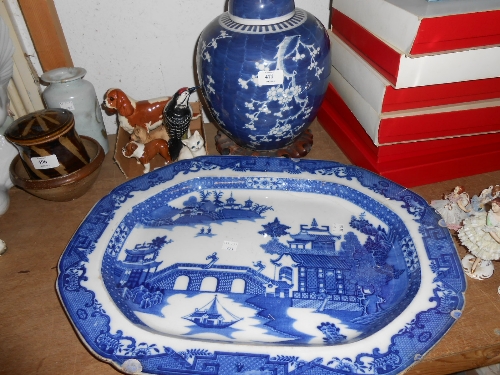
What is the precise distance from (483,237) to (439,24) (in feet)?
1.06

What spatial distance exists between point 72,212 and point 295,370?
1.80 ft

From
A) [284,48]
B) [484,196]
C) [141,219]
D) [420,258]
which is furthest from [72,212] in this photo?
[484,196]

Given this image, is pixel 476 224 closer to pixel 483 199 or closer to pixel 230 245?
pixel 483 199

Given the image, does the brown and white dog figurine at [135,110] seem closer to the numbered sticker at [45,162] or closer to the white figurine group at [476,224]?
the numbered sticker at [45,162]

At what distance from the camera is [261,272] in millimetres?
661

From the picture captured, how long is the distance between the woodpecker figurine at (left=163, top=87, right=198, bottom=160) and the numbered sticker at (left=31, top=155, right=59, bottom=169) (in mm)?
219

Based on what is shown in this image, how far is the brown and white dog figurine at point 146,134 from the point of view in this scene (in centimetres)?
85

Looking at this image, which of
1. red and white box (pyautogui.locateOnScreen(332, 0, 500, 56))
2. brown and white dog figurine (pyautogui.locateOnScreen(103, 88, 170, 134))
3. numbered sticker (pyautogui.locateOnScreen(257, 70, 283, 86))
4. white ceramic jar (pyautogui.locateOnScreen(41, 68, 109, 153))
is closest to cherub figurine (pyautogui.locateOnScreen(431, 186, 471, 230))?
red and white box (pyautogui.locateOnScreen(332, 0, 500, 56))

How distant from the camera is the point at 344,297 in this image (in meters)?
0.62

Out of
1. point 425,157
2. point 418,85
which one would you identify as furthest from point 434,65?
point 425,157

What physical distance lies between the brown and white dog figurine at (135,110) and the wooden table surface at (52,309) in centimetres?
17

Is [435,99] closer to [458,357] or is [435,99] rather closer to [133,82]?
[458,357]

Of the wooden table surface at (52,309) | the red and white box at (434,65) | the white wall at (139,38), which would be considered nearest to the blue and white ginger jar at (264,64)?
the red and white box at (434,65)

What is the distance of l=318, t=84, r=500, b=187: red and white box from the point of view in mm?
787
